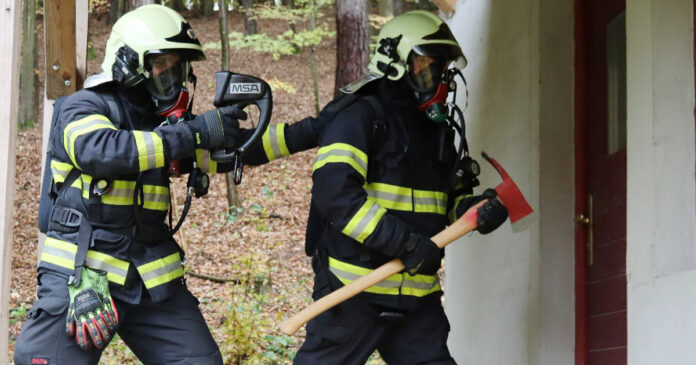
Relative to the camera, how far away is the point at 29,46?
62.4 ft

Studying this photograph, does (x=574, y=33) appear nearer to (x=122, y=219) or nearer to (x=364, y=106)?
(x=364, y=106)

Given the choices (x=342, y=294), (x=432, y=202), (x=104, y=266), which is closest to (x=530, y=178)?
(x=432, y=202)

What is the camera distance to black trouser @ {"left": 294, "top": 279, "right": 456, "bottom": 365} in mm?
4242

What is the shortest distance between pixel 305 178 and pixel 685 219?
1146 centimetres

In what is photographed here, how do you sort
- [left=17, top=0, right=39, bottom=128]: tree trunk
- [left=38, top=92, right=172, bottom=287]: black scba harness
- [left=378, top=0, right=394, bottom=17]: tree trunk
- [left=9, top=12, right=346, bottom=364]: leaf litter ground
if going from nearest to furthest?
1. [left=38, top=92, right=172, bottom=287]: black scba harness
2. [left=9, top=12, right=346, bottom=364]: leaf litter ground
3. [left=378, top=0, right=394, bottom=17]: tree trunk
4. [left=17, top=0, right=39, bottom=128]: tree trunk

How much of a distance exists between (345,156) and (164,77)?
37.3 inches

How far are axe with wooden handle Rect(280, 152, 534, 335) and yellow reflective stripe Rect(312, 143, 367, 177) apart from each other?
19.0 inches

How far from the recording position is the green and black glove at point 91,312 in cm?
378

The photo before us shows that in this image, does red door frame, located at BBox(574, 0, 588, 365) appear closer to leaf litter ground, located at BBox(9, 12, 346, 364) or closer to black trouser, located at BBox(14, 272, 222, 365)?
black trouser, located at BBox(14, 272, 222, 365)

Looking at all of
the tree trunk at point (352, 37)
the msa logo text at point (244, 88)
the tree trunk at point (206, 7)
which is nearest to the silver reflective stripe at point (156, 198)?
the msa logo text at point (244, 88)

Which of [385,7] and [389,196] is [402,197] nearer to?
[389,196]

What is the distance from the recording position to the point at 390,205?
429 centimetres

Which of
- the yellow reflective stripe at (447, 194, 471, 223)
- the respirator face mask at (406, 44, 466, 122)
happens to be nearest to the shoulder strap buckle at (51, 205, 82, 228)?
the respirator face mask at (406, 44, 466, 122)

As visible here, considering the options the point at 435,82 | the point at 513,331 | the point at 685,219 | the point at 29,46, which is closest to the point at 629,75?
the point at 685,219
